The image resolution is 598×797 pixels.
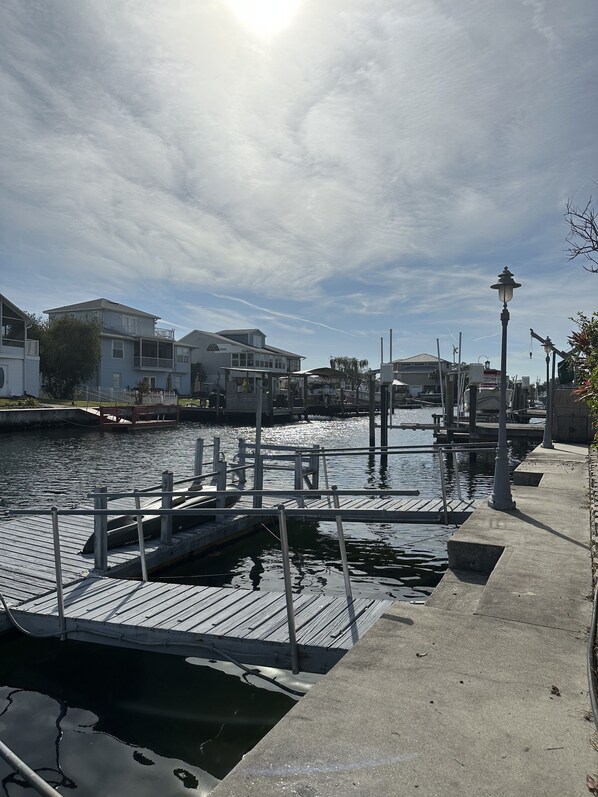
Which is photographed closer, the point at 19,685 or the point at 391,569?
the point at 19,685

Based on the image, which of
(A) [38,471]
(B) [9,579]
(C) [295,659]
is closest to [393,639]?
(C) [295,659]

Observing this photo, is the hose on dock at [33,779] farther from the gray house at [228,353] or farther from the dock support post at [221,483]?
the gray house at [228,353]

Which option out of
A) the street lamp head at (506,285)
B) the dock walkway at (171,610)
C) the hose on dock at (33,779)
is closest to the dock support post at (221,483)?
the dock walkway at (171,610)

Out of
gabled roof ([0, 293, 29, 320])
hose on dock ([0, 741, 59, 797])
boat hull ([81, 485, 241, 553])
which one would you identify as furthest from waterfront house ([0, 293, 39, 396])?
hose on dock ([0, 741, 59, 797])

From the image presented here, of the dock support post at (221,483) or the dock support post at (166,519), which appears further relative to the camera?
the dock support post at (221,483)

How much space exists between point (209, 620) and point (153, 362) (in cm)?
6285

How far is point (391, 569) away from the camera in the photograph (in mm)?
10969

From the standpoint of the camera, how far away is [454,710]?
3.62 meters

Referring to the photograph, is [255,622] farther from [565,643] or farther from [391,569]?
[391,569]

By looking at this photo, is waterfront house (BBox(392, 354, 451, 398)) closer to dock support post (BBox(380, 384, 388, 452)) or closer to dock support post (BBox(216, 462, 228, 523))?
dock support post (BBox(380, 384, 388, 452))

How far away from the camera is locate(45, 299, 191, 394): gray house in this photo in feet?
204

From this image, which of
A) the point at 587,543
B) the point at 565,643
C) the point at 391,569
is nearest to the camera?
the point at 565,643

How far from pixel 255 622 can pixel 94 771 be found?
190 centimetres

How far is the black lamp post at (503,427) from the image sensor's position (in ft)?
32.1
